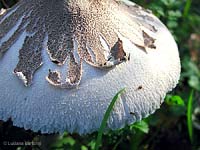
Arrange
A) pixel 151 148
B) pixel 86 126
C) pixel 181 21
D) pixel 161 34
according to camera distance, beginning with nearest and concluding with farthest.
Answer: pixel 86 126, pixel 161 34, pixel 151 148, pixel 181 21

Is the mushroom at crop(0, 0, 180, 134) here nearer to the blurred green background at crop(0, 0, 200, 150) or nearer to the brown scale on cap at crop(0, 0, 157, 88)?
the brown scale on cap at crop(0, 0, 157, 88)

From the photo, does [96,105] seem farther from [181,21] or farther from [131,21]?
[181,21]

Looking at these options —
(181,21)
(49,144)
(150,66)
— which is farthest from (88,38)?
(181,21)

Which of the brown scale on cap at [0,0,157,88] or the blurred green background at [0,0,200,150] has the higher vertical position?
the brown scale on cap at [0,0,157,88]

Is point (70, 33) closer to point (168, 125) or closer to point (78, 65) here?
point (78, 65)

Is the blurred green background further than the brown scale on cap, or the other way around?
the blurred green background

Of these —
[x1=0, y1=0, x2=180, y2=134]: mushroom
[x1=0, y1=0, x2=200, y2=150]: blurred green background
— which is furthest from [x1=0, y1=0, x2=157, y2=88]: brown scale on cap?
[x1=0, y1=0, x2=200, y2=150]: blurred green background
